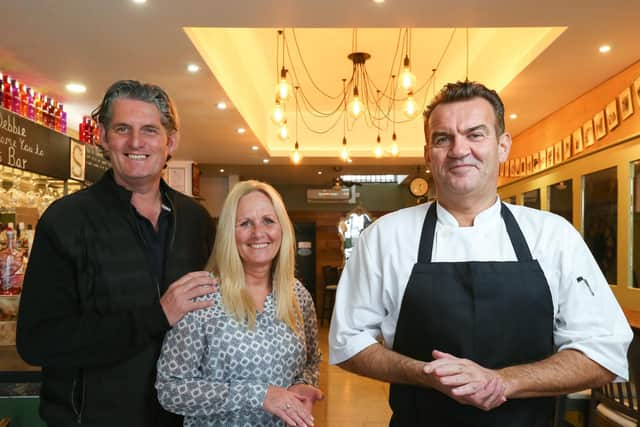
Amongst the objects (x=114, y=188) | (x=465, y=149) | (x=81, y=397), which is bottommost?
(x=81, y=397)

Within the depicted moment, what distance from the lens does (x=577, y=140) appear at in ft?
19.7

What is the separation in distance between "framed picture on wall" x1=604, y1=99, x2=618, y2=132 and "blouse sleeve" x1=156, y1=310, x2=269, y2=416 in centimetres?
470

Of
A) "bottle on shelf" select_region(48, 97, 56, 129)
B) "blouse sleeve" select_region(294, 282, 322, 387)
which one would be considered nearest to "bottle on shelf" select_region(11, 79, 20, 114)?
"bottle on shelf" select_region(48, 97, 56, 129)

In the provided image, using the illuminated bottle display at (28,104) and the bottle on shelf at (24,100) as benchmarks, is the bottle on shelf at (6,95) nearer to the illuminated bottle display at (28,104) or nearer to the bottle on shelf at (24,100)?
the illuminated bottle display at (28,104)

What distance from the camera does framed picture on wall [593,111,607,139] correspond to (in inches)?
211

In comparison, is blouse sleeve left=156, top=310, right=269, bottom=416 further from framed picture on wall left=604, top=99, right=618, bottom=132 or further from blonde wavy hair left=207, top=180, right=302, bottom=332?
framed picture on wall left=604, top=99, right=618, bottom=132

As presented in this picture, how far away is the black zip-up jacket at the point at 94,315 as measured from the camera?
5.28ft

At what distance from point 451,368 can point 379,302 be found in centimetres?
37

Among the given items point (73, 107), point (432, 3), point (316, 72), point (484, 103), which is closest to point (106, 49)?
point (73, 107)

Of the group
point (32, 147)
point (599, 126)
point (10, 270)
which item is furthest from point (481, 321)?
point (599, 126)

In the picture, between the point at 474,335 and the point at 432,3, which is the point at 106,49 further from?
the point at 474,335

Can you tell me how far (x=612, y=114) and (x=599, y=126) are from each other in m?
0.27

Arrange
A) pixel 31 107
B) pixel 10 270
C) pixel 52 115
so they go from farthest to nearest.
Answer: pixel 52 115
pixel 31 107
pixel 10 270

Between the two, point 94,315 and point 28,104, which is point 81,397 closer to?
point 94,315
